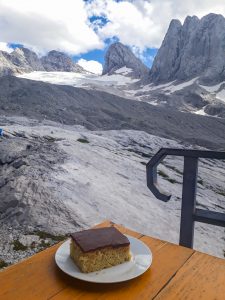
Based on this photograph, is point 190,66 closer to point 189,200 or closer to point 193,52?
point 193,52

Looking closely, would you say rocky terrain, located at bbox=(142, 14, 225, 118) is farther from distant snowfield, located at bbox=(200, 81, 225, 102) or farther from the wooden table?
the wooden table

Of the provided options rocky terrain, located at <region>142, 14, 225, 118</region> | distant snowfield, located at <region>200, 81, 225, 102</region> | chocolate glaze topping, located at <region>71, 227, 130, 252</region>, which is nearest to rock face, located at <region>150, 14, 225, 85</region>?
rocky terrain, located at <region>142, 14, 225, 118</region>

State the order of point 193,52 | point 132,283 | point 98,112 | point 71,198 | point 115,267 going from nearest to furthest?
point 132,283 → point 115,267 → point 71,198 → point 98,112 → point 193,52

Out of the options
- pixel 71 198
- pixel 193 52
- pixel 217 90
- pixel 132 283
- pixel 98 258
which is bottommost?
pixel 71 198

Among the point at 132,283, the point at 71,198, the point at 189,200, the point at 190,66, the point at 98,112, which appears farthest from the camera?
the point at 190,66

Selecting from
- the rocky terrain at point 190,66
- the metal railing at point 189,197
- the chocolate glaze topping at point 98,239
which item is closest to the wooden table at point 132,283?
the chocolate glaze topping at point 98,239

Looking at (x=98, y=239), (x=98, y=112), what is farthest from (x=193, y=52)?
(x=98, y=239)
